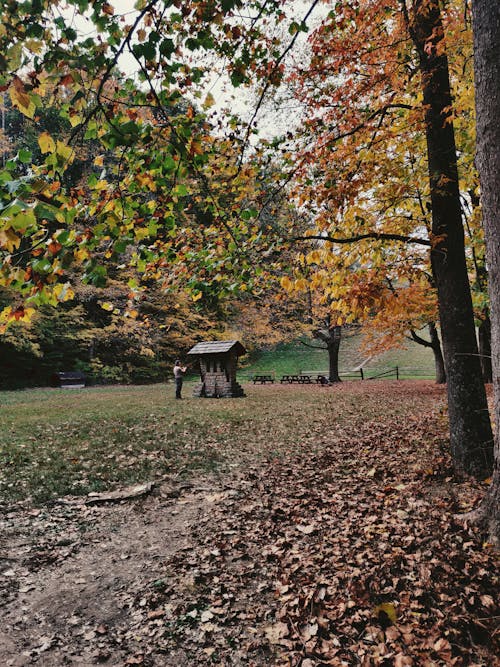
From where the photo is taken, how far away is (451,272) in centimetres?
570

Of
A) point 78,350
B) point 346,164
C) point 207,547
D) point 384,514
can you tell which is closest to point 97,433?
point 207,547

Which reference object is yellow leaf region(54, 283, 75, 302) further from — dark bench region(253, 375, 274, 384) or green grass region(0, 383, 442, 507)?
dark bench region(253, 375, 274, 384)

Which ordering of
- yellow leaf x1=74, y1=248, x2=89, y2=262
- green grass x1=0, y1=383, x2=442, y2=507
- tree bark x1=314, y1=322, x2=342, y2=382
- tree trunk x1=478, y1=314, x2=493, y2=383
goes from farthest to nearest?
1. tree bark x1=314, y1=322, x2=342, y2=382
2. tree trunk x1=478, y1=314, x2=493, y2=383
3. green grass x1=0, y1=383, x2=442, y2=507
4. yellow leaf x1=74, y1=248, x2=89, y2=262

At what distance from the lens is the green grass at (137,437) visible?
6.82 metres

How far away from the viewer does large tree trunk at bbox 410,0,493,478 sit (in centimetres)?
556

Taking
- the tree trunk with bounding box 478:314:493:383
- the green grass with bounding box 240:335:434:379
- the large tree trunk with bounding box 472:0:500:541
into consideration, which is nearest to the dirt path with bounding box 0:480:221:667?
the large tree trunk with bounding box 472:0:500:541

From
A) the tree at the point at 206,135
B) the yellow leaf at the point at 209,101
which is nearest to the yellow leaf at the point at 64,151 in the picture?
the tree at the point at 206,135

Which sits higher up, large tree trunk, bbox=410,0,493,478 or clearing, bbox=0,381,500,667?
large tree trunk, bbox=410,0,493,478

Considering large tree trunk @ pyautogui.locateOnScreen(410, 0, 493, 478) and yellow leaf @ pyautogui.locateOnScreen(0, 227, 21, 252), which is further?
large tree trunk @ pyautogui.locateOnScreen(410, 0, 493, 478)

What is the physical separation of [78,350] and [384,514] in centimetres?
2705

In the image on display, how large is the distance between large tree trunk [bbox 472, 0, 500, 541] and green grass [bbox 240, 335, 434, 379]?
30.7 m

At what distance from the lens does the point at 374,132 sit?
6512mm

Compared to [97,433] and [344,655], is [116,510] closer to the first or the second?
[344,655]

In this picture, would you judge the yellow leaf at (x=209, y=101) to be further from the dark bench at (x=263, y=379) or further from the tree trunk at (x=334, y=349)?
the dark bench at (x=263, y=379)
